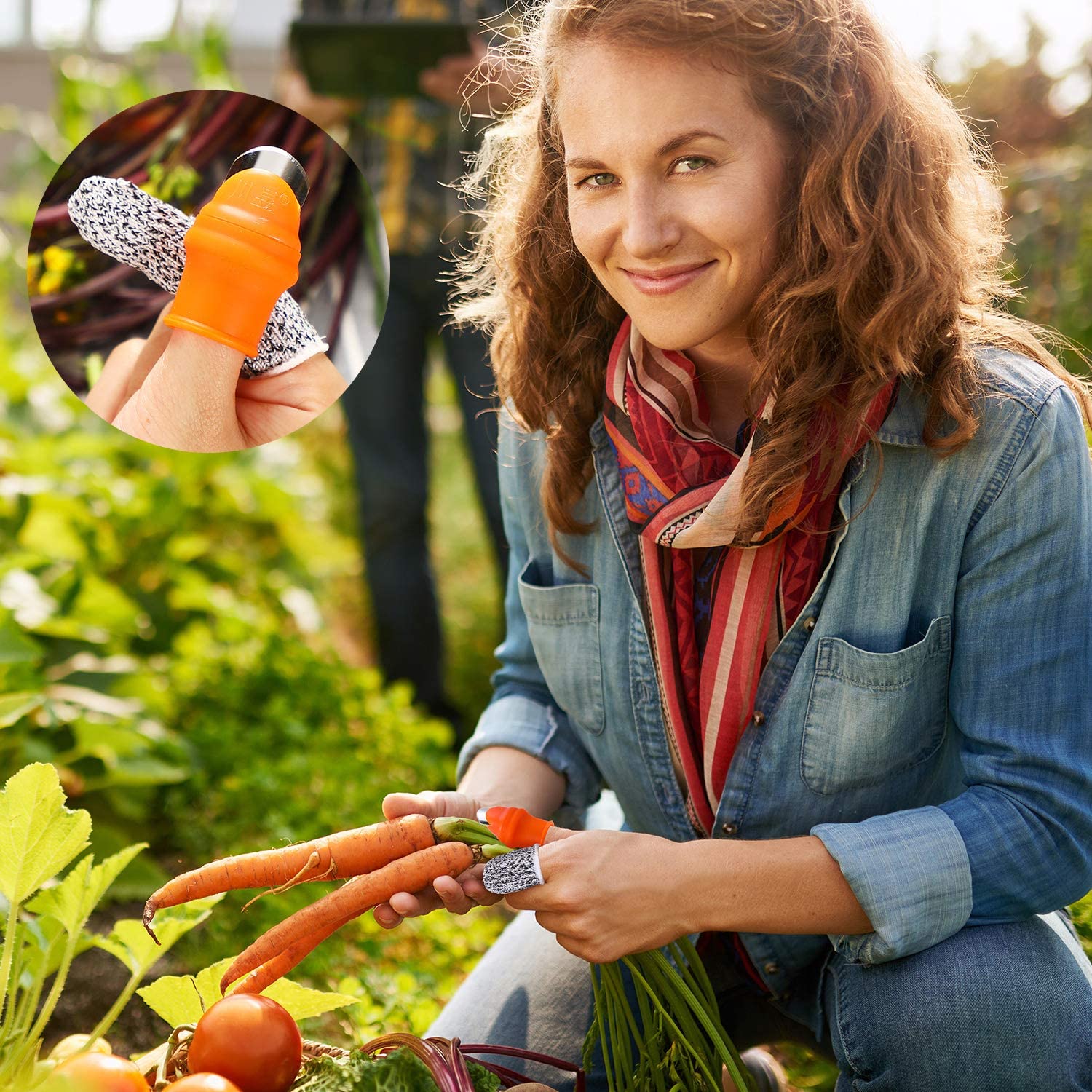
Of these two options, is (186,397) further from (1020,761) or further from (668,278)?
(1020,761)

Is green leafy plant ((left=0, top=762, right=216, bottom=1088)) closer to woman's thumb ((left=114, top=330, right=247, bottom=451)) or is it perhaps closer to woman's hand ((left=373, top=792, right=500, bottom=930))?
woman's hand ((left=373, top=792, right=500, bottom=930))

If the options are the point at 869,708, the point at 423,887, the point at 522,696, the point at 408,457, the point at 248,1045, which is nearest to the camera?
the point at 248,1045

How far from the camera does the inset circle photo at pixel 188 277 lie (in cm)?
111

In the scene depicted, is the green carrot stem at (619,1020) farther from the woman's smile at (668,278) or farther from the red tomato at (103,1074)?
the woman's smile at (668,278)

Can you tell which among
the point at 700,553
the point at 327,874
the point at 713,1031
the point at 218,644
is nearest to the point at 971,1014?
the point at 713,1031

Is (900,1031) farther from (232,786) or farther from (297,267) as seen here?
(232,786)

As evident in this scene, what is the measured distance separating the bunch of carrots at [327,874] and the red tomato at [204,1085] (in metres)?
0.21

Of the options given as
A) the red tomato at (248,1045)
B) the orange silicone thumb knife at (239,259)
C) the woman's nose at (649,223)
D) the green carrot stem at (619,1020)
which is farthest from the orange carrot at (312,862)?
the woman's nose at (649,223)

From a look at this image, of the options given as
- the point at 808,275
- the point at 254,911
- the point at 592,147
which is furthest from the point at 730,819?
the point at 254,911

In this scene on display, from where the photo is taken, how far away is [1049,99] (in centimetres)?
527

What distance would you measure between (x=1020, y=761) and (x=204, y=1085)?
924 millimetres

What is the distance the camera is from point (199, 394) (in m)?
1.14

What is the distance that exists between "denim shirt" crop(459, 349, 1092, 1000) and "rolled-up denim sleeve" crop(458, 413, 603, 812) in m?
0.12

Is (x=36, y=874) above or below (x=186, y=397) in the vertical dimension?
below
